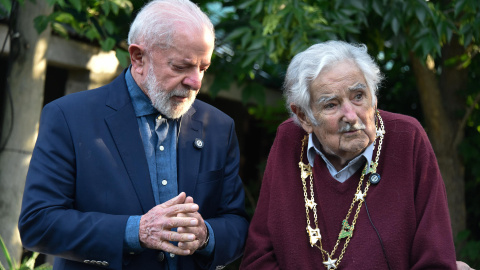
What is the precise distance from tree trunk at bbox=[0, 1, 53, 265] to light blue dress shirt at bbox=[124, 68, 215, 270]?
1764mm

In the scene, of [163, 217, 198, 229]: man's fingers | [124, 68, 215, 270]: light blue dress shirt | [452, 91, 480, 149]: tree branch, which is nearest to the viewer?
[163, 217, 198, 229]: man's fingers

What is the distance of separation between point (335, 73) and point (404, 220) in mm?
641

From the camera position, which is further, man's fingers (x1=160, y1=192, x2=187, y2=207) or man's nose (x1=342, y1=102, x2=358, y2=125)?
man's nose (x1=342, y1=102, x2=358, y2=125)

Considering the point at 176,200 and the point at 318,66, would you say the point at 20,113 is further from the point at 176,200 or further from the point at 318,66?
the point at 318,66

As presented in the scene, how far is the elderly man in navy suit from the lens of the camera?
2.57 metres

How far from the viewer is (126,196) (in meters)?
2.68

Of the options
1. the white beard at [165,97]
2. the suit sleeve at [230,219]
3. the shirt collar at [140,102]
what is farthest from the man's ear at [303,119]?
the shirt collar at [140,102]

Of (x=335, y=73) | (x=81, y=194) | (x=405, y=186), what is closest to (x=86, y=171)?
(x=81, y=194)

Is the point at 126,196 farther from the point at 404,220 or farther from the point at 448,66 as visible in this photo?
the point at 448,66

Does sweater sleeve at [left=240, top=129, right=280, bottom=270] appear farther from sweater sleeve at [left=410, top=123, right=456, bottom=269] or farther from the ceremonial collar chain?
sweater sleeve at [left=410, top=123, right=456, bottom=269]

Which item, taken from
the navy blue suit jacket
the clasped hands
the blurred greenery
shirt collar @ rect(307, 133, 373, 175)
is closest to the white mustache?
shirt collar @ rect(307, 133, 373, 175)

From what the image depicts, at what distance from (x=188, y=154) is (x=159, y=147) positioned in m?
0.13

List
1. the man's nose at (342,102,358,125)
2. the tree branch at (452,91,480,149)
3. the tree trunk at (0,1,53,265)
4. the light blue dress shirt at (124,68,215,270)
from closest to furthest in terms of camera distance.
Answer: the man's nose at (342,102,358,125)
the light blue dress shirt at (124,68,215,270)
the tree trunk at (0,1,53,265)
the tree branch at (452,91,480,149)

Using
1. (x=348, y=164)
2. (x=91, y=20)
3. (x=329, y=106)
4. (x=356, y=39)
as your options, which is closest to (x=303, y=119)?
(x=329, y=106)
